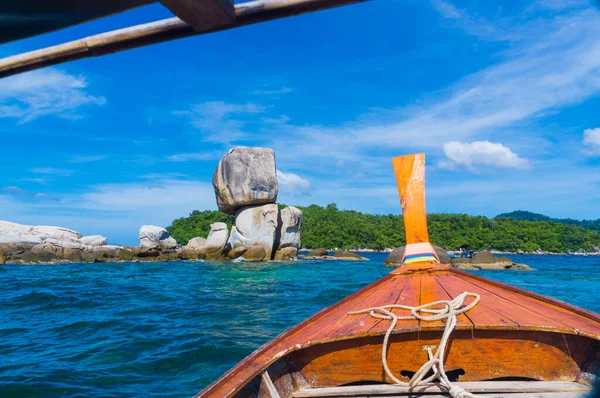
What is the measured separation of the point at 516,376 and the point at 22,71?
2.89 m

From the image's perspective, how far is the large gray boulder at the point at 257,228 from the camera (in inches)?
1143

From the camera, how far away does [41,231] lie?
34.4 m

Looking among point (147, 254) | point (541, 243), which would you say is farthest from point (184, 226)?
point (541, 243)

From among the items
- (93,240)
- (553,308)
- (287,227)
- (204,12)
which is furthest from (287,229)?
(204,12)

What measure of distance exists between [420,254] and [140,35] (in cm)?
362

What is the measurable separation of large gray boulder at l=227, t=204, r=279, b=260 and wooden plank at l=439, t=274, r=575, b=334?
2576 centimetres

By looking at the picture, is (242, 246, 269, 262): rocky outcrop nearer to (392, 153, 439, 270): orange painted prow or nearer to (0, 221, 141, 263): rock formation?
(0, 221, 141, 263): rock formation

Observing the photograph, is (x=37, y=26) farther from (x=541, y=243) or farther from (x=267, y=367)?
(x=541, y=243)

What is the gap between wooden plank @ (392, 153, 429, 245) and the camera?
4.46 m

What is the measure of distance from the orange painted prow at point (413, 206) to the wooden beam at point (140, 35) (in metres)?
A: 3.43

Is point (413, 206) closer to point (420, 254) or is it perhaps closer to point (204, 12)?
point (420, 254)

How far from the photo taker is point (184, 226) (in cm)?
6550

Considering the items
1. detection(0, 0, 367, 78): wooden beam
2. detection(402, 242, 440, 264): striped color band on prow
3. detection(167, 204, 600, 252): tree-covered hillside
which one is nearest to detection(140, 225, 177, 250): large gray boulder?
detection(167, 204, 600, 252): tree-covered hillside

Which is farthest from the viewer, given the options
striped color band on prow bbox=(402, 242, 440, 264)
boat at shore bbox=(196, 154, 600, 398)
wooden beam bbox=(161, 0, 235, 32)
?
striped color band on prow bbox=(402, 242, 440, 264)
